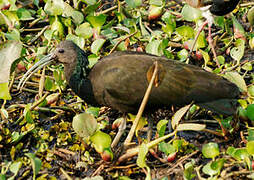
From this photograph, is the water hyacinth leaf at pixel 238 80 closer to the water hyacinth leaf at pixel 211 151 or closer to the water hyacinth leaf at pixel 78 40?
the water hyacinth leaf at pixel 211 151

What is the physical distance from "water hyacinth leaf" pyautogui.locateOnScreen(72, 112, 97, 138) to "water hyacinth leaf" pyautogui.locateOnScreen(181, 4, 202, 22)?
1998mm

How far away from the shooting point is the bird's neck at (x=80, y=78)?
400 centimetres

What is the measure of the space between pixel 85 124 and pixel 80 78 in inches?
26.2

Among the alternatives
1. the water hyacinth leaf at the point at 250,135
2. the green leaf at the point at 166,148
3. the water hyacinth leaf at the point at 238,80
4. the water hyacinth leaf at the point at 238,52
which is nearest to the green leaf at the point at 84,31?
the water hyacinth leaf at the point at 238,52

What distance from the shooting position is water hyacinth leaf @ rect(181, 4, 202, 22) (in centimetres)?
498

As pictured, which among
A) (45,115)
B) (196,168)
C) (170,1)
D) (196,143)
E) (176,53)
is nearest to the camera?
(196,168)

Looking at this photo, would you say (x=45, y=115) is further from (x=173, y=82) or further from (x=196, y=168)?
(x=196, y=168)

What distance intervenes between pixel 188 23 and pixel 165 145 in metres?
2.38

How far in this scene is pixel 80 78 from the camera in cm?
409

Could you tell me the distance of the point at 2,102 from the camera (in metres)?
4.57

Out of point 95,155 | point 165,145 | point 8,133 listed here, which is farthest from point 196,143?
point 8,133

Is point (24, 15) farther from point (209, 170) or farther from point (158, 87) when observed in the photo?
point (209, 170)

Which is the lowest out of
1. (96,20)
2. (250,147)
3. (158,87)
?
(250,147)

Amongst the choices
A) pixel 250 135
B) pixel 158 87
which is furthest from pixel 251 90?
pixel 158 87
